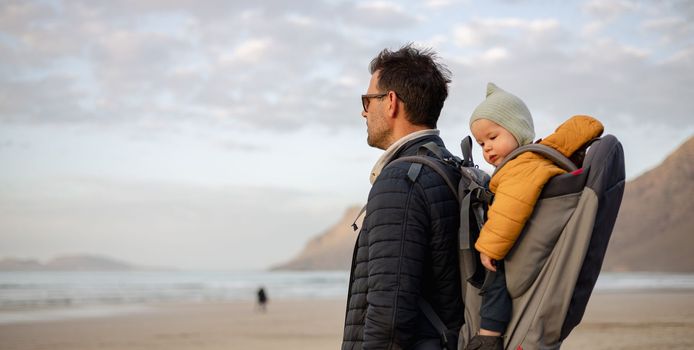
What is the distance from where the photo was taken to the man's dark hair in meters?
2.49

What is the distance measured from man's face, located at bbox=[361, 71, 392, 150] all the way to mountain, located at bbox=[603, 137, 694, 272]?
380 feet

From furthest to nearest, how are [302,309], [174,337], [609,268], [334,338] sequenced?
[609,268] → [302,309] → [174,337] → [334,338]

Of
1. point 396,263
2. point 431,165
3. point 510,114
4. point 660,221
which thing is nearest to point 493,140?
point 510,114

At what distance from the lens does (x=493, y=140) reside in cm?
238

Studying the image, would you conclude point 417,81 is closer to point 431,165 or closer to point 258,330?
point 431,165

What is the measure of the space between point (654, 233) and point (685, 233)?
6757 millimetres

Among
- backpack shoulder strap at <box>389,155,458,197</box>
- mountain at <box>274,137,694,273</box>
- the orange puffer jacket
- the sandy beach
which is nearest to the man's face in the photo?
backpack shoulder strap at <box>389,155,458,197</box>

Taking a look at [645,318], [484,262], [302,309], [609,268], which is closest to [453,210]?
[484,262]

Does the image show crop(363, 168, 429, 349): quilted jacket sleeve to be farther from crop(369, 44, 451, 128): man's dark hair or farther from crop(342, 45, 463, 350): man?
crop(369, 44, 451, 128): man's dark hair

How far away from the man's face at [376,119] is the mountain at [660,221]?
380 feet

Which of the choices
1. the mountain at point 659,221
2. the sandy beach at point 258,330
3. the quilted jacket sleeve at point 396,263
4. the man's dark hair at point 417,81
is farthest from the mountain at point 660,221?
the quilted jacket sleeve at point 396,263

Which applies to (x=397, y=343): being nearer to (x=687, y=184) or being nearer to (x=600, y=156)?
(x=600, y=156)

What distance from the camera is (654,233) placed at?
128375mm

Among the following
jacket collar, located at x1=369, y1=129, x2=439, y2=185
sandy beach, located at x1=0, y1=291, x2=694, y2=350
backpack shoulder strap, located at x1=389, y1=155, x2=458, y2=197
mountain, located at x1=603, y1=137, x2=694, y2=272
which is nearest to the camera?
backpack shoulder strap, located at x1=389, y1=155, x2=458, y2=197
